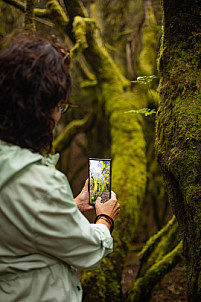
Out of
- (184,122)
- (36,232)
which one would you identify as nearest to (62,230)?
(36,232)

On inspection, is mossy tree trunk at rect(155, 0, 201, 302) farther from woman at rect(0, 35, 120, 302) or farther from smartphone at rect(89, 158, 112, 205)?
woman at rect(0, 35, 120, 302)

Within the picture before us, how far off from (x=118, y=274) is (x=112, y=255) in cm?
23

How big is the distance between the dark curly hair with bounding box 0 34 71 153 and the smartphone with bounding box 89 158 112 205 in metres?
0.72

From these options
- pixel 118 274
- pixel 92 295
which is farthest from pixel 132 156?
pixel 92 295

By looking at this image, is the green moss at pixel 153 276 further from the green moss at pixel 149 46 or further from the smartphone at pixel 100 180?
the green moss at pixel 149 46

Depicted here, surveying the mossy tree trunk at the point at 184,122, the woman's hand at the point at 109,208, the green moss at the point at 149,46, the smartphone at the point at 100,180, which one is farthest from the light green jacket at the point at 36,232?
the green moss at the point at 149,46

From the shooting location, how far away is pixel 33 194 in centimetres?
132

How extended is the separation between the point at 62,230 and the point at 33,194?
0.72 feet

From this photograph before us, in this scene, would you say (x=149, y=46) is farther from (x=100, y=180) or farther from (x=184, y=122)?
(x=100, y=180)

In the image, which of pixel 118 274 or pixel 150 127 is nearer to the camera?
pixel 118 274

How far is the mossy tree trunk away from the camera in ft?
6.95

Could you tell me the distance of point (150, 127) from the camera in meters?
7.50

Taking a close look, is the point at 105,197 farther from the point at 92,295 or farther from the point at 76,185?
the point at 76,185

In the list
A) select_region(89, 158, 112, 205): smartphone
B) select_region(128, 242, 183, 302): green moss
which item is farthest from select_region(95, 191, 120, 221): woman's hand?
select_region(128, 242, 183, 302): green moss
